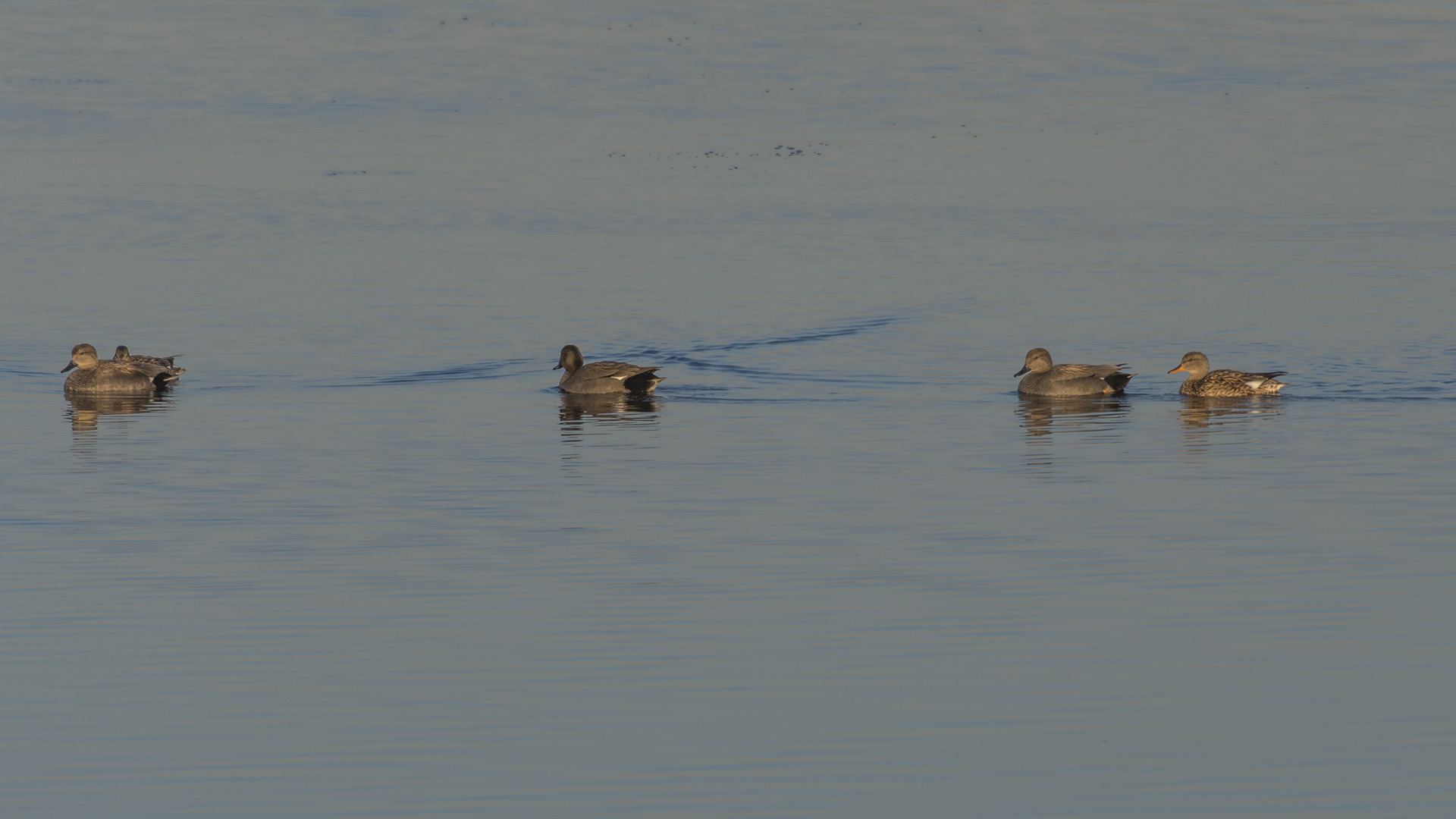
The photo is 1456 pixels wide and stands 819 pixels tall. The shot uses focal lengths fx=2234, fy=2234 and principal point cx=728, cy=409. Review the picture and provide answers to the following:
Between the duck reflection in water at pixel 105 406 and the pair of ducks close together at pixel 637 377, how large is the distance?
227 mm

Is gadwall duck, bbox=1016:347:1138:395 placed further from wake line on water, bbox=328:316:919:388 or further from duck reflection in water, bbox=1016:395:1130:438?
wake line on water, bbox=328:316:919:388

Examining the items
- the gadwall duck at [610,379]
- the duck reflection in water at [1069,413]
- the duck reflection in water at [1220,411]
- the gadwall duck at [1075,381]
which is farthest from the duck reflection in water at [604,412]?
the duck reflection in water at [1220,411]

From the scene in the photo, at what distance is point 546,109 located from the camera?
207 ft

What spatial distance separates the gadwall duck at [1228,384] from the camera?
24672 millimetres

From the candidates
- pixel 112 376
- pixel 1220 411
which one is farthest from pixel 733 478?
pixel 112 376

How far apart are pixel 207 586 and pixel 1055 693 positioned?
5.86 meters

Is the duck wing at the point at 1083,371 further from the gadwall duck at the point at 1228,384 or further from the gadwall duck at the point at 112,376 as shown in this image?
the gadwall duck at the point at 112,376

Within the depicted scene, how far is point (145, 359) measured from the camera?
26.7 metres

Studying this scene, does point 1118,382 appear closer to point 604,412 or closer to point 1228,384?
point 1228,384

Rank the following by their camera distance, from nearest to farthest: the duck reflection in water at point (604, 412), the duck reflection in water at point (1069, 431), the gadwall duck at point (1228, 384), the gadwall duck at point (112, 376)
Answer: the duck reflection in water at point (1069, 431) → the duck reflection in water at point (604, 412) → the gadwall duck at point (1228, 384) → the gadwall duck at point (112, 376)

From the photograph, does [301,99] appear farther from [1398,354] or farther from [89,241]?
[1398,354]

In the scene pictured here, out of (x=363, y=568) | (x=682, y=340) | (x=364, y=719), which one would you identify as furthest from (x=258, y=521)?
(x=682, y=340)

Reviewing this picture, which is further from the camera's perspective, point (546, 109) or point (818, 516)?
point (546, 109)

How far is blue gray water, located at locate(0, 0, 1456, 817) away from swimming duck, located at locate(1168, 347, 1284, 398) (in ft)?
1.98
